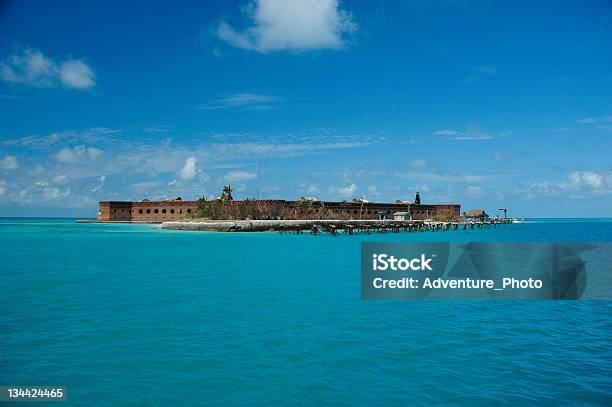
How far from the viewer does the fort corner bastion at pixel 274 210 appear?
96425 millimetres

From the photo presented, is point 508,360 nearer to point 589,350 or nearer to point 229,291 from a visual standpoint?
point 589,350

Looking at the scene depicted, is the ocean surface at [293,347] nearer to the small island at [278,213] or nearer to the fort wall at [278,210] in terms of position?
the small island at [278,213]

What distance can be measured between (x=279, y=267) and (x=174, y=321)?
1315 centimetres

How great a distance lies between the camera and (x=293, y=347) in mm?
10430

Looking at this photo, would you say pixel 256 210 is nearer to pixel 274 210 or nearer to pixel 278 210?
pixel 274 210

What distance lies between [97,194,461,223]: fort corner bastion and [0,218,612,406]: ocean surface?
77460mm

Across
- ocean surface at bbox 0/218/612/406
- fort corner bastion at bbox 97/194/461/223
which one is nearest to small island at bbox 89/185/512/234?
fort corner bastion at bbox 97/194/461/223

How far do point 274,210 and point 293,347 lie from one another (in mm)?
86634

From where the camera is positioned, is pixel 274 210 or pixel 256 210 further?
pixel 274 210

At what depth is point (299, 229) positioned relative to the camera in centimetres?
7119

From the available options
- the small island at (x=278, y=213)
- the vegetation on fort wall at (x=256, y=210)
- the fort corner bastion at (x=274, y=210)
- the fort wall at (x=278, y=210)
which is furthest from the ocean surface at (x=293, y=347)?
the fort wall at (x=278, y=210)

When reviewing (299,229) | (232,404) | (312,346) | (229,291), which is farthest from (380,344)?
(299,229)

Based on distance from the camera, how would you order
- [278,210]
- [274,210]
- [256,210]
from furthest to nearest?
[278,210] → [274,210] → [256,210]

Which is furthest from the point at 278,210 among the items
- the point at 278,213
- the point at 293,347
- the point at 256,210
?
the point at 293,347
